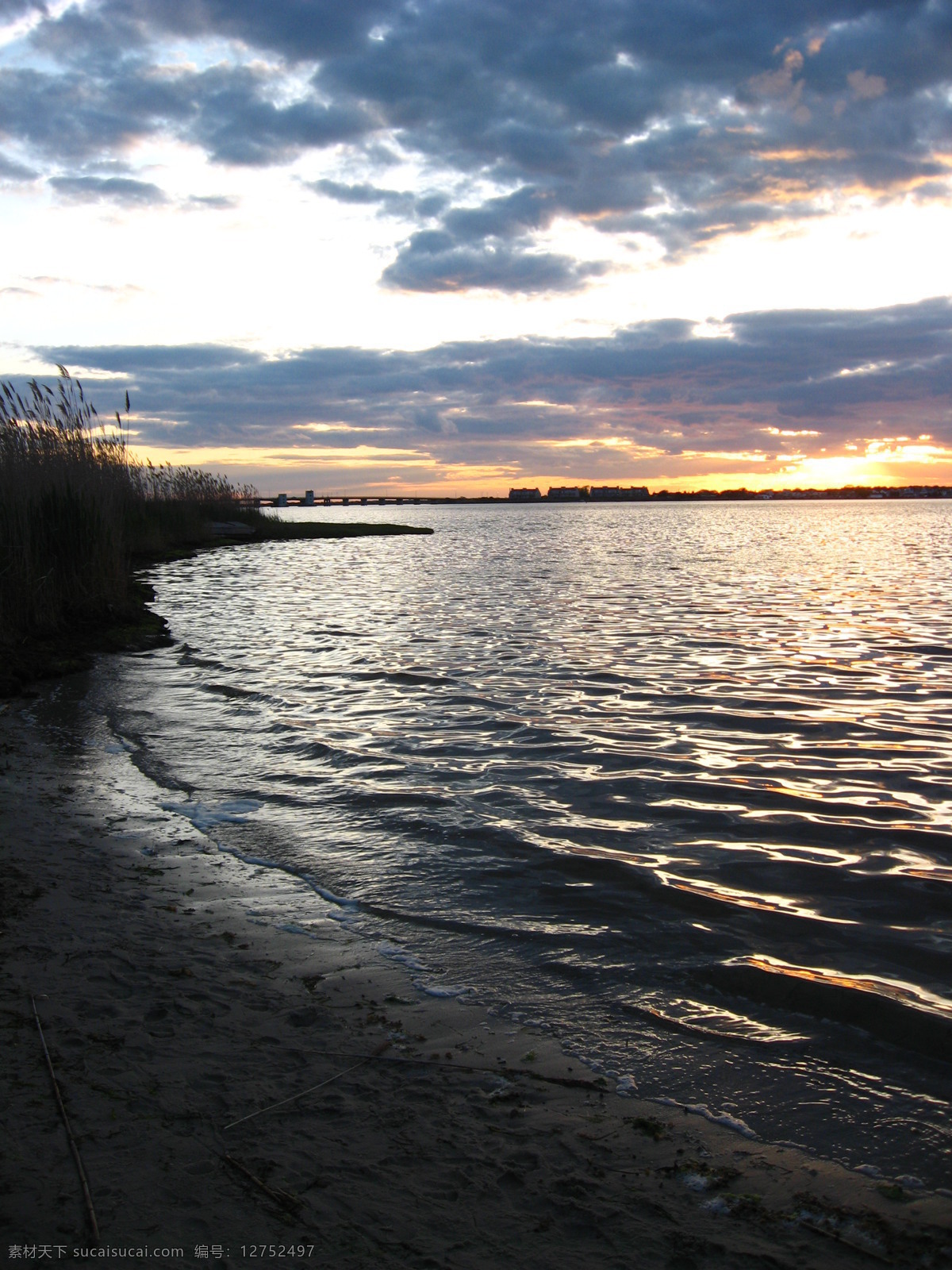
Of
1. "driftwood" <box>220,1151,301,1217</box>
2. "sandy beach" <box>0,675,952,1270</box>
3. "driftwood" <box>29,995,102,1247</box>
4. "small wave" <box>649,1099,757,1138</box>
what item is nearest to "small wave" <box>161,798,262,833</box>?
"sandy beach" <box>0,675,952,1270</box>

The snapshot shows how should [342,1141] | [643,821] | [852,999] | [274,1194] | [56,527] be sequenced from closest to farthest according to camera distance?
[274,1194] → [342,1141] → [852,999] → [643,821] → [56,527]

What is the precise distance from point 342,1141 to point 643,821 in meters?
4.10

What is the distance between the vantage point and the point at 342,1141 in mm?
3113

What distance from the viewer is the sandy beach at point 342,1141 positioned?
8.66ft

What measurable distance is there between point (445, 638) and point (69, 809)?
9.66 m

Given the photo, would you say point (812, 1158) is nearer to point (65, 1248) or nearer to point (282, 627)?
point (65, 1248)

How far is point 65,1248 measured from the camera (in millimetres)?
2473

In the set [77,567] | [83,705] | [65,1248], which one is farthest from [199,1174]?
[77,567]

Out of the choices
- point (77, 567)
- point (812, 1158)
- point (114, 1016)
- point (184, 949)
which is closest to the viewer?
point (812, 1158)

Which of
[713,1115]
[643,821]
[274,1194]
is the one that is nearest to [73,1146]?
[274,1194]

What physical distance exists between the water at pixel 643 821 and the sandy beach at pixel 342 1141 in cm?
33

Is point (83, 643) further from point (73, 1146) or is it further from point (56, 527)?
point (73, 1146)

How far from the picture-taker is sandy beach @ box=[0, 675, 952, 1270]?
2.64m

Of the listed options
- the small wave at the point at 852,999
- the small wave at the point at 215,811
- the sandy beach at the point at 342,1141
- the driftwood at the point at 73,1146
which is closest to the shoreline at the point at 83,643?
the small wave at the point at 215,811
